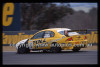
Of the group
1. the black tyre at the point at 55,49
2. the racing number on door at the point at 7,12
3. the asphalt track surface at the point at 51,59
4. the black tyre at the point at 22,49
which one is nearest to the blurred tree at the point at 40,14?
the racing number on door at the point at 7,12

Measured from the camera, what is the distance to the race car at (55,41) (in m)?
14.9

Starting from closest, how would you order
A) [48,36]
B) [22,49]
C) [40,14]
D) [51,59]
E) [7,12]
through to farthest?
1. [51,59]
2. [48,36]
3. [22,49]
4. [7,12]
5. [40,14]

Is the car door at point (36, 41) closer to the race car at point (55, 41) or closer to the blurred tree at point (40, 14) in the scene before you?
the race car at point (55, 41)

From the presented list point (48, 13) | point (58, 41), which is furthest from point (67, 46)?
point (48, 13)

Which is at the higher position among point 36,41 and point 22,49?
point 36,41

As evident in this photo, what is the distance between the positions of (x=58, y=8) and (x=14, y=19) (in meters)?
11.9

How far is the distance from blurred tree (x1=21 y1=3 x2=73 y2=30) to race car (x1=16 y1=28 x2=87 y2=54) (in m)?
21.6

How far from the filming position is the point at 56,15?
38.0 m

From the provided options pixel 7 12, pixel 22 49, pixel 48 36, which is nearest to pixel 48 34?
pixel 48 36

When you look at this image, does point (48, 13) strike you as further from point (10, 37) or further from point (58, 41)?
point (58, 41)

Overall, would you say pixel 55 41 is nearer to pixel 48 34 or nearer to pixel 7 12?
pixel 48 34

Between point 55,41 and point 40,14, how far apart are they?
76.2 ft

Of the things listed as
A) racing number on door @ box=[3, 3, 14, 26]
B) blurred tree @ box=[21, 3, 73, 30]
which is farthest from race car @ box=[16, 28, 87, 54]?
blurred tree @ box=[21, 3, 73, 30]

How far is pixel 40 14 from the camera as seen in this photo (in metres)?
38.1
